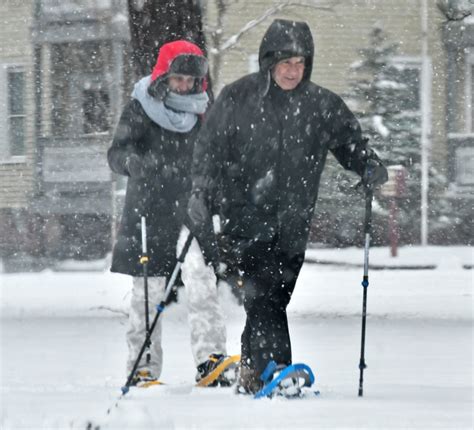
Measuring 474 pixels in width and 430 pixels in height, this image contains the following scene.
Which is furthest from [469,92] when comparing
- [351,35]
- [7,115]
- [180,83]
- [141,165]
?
[141,165]

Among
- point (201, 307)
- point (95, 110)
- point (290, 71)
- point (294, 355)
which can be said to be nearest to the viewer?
point (290, 71)

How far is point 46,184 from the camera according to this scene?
1989 cm

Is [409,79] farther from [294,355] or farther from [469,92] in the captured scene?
[294,355]

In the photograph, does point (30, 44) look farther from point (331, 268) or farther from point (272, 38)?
point (272, 38)

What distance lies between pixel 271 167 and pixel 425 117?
43.2 ft

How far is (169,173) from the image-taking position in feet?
21.9

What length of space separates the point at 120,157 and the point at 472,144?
13512 mm

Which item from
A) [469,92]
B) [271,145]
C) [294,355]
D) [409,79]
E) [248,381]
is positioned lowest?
[294,355]

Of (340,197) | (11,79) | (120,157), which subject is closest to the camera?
(120,157)

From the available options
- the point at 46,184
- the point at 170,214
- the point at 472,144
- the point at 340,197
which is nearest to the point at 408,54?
the point at 472,144

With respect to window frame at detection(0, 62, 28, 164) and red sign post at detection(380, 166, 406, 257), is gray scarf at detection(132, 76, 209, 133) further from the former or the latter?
window frame at detection(0, 62, 28, 164)

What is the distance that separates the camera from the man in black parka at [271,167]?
593 centimetres

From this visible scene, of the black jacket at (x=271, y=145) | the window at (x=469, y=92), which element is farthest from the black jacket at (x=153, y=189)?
the window at (x=469, y=92)

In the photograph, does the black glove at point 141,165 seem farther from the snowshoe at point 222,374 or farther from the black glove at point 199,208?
the snowshoe at point 222,374
